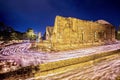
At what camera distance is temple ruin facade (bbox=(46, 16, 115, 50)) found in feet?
29.2

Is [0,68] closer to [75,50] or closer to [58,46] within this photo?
[58,46]

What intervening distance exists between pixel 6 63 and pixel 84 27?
6210 mm

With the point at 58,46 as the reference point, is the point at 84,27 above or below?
above

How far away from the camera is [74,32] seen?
380 inches

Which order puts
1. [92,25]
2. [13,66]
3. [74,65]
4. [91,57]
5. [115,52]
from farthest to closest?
[92,25]
[115,52]
[91,57]
[74,65]
[13,66]

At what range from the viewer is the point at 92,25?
1104 centimetres

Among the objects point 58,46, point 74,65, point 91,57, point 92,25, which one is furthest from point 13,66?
point 92,25

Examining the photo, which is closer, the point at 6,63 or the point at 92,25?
the point at 6,63

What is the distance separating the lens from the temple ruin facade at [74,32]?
8.91m

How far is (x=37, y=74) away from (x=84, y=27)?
5616 mm

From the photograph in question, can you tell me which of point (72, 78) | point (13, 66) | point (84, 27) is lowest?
point (72, 78)

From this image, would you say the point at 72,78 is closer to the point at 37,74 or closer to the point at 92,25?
the point at 37,74

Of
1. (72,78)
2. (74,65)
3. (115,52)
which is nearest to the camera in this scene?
(72,78)

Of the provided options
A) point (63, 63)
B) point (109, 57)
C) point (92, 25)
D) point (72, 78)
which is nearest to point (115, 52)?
point (109, 57)
